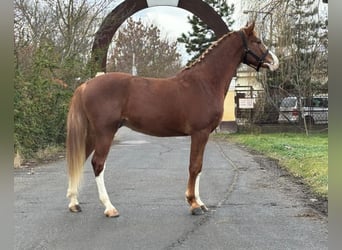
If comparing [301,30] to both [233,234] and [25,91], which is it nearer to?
[25,91]

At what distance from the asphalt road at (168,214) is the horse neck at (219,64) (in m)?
1.51

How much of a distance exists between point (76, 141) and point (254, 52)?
2.39 m

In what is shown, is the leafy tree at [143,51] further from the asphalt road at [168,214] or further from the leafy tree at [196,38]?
the asphalt road at [168,214]

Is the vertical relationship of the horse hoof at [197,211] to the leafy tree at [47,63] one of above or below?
below

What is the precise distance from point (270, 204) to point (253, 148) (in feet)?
23.9

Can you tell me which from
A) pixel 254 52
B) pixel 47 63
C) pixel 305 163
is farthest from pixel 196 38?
pixel 254 52

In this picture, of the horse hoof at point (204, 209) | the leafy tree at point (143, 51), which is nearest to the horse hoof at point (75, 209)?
the horse hoof at point (204, 209)

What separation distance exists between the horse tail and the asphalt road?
428 mm

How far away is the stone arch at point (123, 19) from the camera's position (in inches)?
587

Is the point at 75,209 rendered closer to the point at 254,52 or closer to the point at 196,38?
the point at 254,52

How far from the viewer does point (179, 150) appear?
39.3 ft

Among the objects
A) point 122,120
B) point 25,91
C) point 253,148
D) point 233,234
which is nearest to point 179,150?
point 253,148

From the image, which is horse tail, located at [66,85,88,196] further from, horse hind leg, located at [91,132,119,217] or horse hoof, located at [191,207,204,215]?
horse hoof, located at [191,207,204,215]

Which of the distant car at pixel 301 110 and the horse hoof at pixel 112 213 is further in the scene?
the distant car at pixel 301 110
